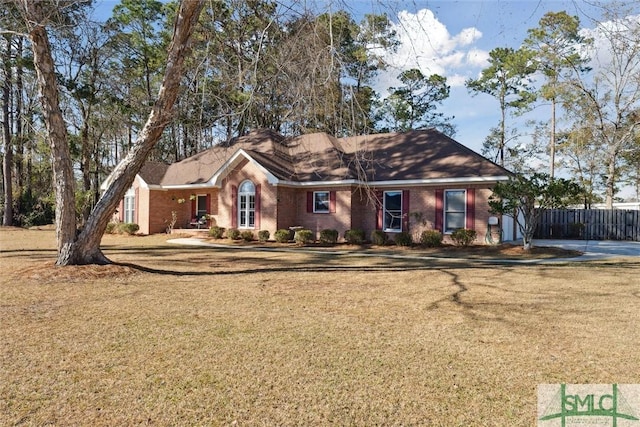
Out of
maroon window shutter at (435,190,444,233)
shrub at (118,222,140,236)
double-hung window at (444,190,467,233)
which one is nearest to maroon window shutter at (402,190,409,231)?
maroon window shutter at (435,190,444,233)

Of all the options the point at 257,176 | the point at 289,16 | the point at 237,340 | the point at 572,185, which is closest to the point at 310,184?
the point at 257,176

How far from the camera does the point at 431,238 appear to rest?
54.7ft

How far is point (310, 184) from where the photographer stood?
1947 centimetres

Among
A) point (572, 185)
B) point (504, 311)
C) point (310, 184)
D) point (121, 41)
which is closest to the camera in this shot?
point (504, 311)

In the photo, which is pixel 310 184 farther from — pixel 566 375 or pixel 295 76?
pixel 566 375

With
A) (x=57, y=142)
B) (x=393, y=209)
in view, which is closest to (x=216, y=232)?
(x=393, y=209)

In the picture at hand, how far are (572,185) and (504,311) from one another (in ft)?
32.5

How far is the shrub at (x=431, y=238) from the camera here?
16.7 meters

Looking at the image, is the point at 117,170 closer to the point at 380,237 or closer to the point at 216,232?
the point at 216,232

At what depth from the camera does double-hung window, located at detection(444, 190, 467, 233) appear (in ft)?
56.3

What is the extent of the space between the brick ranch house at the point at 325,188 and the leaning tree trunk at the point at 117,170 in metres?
8.13

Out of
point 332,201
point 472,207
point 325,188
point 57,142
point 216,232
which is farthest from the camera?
point 216,232

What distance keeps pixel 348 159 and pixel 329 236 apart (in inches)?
173

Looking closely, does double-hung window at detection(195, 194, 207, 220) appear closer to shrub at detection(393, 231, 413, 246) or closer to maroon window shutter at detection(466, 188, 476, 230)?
shrub at detection(393, 231, 413, 246)
